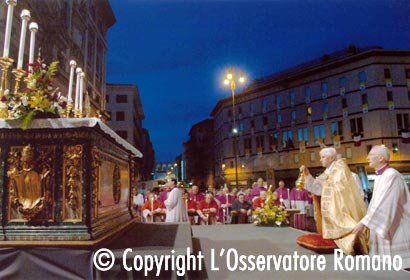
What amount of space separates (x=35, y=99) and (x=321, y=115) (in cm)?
4128

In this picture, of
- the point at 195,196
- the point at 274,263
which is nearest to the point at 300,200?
the point at 195,196

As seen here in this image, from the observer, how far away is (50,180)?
3936 mm

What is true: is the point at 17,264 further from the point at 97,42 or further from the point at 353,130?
the point at 353,130

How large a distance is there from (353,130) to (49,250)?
129ft

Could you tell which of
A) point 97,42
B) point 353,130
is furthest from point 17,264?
point 353,130

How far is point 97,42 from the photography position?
33094 mm

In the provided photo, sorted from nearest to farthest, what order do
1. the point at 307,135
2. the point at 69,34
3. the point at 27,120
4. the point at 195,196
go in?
the point at 27,120
the point at 195,196
the point at 69,34
the point at 307,135

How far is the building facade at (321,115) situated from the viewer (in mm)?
35469

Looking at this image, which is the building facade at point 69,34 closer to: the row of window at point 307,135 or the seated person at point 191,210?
the seated person at point 191,210

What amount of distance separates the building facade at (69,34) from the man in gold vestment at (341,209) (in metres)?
A: 5.67

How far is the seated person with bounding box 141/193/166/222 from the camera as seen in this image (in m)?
11.8

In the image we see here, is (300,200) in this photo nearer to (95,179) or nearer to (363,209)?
(363,209)

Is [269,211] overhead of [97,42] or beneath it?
beneath

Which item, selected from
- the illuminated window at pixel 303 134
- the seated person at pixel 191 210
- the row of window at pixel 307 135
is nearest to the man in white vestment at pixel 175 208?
the seated person at pixel 191 210
